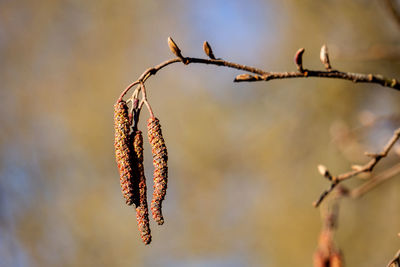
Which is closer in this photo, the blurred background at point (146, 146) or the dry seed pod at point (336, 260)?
the dry seed pod at point (336, 260)

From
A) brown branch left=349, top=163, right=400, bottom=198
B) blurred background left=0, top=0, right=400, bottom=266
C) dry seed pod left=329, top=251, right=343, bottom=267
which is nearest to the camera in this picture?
dry seed pod left=329, top=251, right=343, bottom=267

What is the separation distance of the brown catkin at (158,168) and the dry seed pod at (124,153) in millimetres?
49

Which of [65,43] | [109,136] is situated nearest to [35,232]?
[109,136]

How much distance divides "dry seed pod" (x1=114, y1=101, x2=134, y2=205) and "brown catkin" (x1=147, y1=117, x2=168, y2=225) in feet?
0.16

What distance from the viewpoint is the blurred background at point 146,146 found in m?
5.85

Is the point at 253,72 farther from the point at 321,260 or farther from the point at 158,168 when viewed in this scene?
the point at 321,260

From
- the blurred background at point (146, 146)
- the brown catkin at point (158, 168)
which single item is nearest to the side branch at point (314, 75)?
the brown catkin at point (158, 168)

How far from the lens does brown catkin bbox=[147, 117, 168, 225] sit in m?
0.91

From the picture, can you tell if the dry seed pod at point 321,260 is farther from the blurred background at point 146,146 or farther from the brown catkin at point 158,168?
the blurred background at point 146,146

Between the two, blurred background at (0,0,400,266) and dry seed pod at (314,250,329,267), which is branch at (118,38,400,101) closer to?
dry seed pod at (314,250,329,267)

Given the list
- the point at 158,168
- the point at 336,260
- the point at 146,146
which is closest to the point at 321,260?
Result: the point at 336,260

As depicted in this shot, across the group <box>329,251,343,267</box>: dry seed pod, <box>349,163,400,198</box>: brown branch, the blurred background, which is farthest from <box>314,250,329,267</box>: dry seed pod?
the blurred background

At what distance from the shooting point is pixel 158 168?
0.91 meters

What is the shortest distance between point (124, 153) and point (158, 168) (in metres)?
0.08
